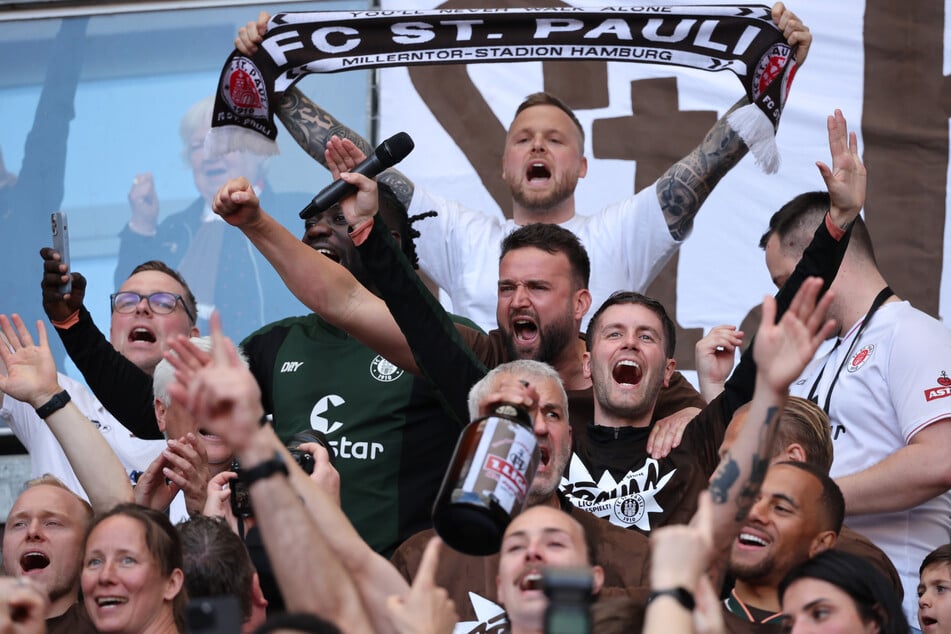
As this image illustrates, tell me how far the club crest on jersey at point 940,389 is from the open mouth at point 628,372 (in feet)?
2.77

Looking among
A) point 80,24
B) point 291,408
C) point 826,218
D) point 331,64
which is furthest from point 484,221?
point 80,24

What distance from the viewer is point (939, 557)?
4.00m

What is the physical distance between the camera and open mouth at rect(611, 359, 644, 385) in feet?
14.2

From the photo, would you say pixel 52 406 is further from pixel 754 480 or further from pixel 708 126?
pixel 708 126

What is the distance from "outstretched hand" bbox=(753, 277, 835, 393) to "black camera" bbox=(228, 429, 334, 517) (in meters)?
1.26

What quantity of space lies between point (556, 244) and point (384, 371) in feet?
2.23

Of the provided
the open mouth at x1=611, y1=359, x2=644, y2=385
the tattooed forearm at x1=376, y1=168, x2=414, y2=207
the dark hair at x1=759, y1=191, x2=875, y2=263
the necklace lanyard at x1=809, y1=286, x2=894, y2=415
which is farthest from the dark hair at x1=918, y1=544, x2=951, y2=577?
the tattooed forearm at x1=376, y1=168, x2=414, y2=207

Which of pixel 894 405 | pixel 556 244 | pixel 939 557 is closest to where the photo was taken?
pixel 939 557

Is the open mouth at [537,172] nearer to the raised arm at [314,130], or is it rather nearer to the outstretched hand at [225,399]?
the raised arm at [314,130]

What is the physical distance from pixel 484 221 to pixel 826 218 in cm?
178

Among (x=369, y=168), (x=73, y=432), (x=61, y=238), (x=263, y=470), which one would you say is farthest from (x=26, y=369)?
(x=263, y=470)

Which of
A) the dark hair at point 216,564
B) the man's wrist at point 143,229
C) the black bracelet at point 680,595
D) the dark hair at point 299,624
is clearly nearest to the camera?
the black bracelet at point 680,595

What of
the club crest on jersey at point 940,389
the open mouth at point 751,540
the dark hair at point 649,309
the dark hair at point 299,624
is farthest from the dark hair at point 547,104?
the dark hair at point 299,624

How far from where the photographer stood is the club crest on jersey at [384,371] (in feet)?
14.7
